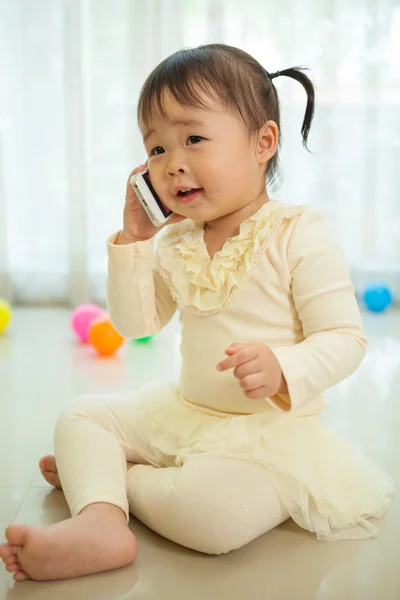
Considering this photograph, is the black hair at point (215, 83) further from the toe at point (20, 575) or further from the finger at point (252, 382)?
the toe at point (20, 575)

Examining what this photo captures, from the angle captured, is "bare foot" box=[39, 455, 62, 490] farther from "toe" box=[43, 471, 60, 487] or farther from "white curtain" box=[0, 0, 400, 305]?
"white curtain" box=[0, 0, 400, 305]

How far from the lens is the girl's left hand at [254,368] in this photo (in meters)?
0.85

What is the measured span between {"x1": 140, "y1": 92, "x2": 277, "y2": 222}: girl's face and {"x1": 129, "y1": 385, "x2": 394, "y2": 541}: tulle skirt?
0.87 feet

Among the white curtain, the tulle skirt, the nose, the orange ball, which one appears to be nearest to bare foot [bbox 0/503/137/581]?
the tulle skirt

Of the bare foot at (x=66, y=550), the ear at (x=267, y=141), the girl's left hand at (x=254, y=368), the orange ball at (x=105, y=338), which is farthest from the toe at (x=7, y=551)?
the orange ball at (x=105, y=338)

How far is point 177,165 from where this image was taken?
0.97 m

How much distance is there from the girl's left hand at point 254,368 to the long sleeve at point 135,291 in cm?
25

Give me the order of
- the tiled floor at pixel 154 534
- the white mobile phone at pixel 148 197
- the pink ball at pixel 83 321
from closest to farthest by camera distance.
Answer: the tiled floor at pixel 154 534 → the white mobile phone at pixel 148 197 → the pink ball at pixel 83 321

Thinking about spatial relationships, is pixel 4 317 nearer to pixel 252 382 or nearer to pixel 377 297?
pixel 377 297

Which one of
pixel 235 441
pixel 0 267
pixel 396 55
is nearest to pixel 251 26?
pixel 396 55

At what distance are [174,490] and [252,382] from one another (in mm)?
160

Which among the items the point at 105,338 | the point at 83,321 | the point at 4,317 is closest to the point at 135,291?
the point at 105,338

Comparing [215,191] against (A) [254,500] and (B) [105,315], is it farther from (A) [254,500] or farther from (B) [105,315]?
(B) [105,315]

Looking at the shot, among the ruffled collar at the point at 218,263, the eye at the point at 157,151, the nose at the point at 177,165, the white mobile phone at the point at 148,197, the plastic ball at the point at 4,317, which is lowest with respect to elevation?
the plastic ball at the point at 4,317
